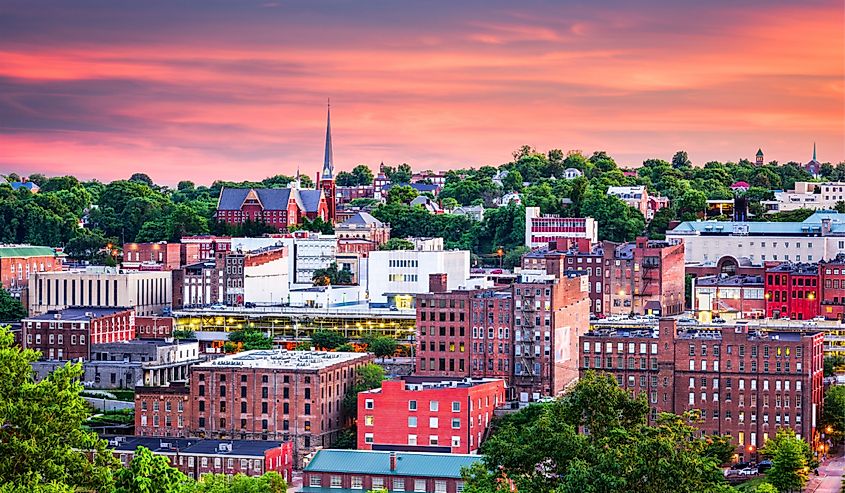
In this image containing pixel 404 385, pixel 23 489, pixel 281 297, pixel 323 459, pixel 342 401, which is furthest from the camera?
pixel 281 297

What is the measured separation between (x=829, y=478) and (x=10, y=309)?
188 feet

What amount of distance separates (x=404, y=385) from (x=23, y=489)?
39.0m

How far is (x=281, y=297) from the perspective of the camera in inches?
4139

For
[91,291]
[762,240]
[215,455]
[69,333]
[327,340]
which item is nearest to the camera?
[215,455]

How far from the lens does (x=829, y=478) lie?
6325 cm

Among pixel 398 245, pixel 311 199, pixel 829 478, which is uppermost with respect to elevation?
pixel 311 199

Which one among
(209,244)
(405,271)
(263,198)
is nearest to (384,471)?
(405,271)

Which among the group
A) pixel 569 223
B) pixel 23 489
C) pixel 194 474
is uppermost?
pixel 569 223

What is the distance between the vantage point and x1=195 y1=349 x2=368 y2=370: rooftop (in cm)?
7169

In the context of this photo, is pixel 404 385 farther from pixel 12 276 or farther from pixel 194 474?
pixel 12 276

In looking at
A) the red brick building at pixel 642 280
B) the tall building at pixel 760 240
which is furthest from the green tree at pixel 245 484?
the tall building at pixel 760 240

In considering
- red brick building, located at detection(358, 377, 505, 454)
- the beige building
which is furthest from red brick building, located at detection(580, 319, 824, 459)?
the beige building

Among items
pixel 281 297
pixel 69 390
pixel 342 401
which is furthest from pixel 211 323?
pixel 69 390

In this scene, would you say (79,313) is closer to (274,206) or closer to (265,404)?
(265,404)
